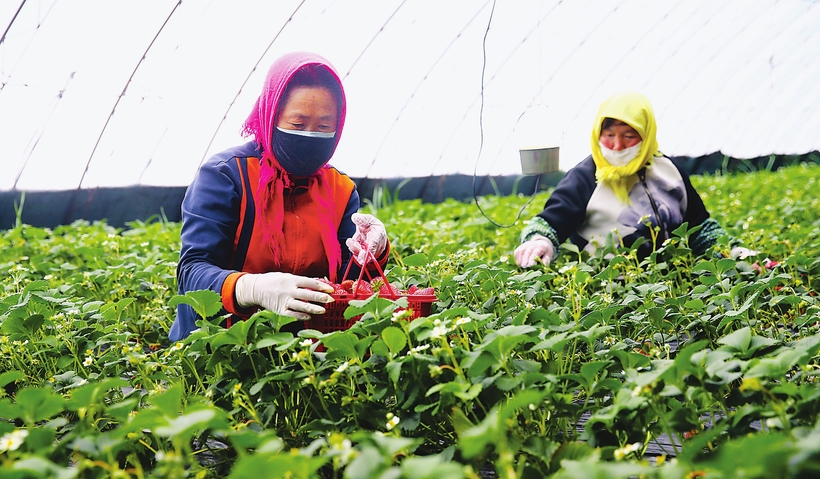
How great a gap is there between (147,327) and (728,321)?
2.23 meters

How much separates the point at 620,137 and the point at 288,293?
214cm

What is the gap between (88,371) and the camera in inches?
88.7

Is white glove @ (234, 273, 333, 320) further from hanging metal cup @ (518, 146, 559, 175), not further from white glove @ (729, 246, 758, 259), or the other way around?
hanging metal cup @ (518, 146, 559, 175)

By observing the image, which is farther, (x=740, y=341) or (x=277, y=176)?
(x=277, y=176)

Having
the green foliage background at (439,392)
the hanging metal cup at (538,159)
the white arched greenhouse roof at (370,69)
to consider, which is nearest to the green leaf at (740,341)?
the green foliage background at (439,392)

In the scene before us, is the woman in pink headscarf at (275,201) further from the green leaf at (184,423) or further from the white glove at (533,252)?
the green leaf at (184,423)

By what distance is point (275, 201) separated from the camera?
94.7 inches

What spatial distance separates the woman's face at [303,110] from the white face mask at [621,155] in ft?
5.69

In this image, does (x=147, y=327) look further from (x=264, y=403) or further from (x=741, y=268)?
(x=741, y=268)

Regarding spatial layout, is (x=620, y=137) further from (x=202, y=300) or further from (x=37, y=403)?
(x=37, y=403)

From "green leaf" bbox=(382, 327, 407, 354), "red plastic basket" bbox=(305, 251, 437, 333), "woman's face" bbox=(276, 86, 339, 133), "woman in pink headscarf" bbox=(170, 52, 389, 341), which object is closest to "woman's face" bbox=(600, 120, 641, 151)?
"woman in pink headscarf" bbox=(170, 52, 389, 341)

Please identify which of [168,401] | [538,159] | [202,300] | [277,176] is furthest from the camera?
[538,159]

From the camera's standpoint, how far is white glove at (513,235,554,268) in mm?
3164

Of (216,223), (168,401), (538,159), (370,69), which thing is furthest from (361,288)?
(370,69)
